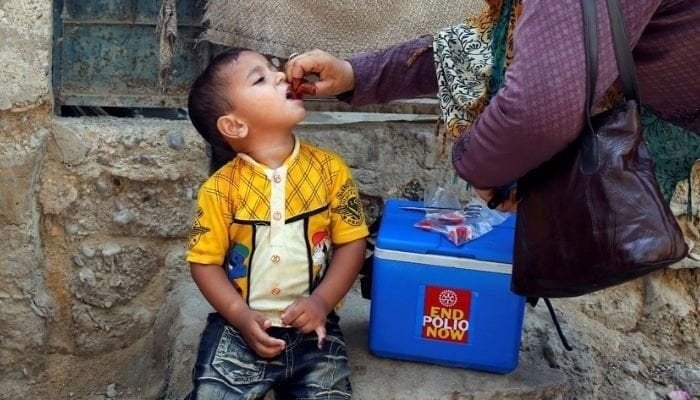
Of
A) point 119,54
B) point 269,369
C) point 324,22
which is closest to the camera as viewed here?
point 269,369

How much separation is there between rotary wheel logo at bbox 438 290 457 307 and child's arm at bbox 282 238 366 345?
200mm

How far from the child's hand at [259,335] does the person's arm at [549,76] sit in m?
0.69

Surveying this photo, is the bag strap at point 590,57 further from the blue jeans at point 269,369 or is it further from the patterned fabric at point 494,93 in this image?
the blue jeans at point 269,369

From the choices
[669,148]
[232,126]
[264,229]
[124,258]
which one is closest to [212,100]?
[232,126]

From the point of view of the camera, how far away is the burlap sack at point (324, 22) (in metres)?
2.43

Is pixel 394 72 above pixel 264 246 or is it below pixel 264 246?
above

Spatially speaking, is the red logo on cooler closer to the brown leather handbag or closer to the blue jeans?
the blue jeans

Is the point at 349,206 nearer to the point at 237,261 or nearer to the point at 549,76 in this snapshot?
the point at 237,261

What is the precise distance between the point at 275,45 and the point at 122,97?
496 millimetres

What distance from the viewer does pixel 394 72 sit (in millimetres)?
2215

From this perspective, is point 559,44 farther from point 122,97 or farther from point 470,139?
point 122,97

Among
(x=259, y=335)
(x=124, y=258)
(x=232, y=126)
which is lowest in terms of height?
(x=124, y=258)

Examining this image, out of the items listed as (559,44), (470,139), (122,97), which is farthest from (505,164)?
(122,97)

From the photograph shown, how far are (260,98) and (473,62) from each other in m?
0.47
